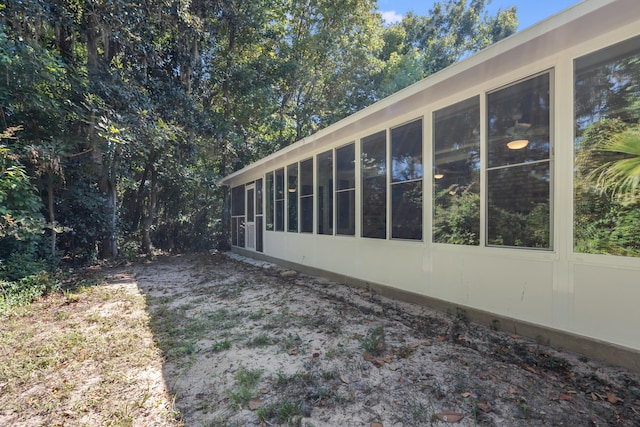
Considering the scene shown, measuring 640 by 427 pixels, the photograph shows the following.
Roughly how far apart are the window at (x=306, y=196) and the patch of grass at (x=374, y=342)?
3.86m

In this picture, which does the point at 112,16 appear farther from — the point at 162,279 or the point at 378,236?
the point at 378,236

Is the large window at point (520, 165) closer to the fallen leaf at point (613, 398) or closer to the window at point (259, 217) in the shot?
the fallen leaf at point (613, 398)

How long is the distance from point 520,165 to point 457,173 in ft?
2.51

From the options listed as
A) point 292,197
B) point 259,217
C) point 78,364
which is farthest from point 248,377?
point 259,217

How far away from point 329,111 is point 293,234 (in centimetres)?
917

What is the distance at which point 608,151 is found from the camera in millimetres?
2686

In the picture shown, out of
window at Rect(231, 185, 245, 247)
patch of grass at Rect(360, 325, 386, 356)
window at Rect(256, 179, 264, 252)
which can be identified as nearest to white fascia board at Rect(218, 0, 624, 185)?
patch of grass at Rect(360, 325, 386, 356)

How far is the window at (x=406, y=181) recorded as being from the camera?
4.53 meters

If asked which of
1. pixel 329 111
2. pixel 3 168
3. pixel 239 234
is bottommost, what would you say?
pixel 239 234

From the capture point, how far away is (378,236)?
5.29 m

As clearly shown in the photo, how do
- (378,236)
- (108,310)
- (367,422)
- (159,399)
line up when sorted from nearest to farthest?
1. (367,422)
2. (159,399)
3. (108,310)
4. (378,236)

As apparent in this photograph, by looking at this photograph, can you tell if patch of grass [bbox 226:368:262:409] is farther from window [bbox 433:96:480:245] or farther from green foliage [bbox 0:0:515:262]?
green foliage [bbox 0:0:515:262]

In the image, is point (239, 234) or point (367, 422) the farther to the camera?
point (239, 234)

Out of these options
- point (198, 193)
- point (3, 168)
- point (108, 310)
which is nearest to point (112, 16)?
point (3, 168)
